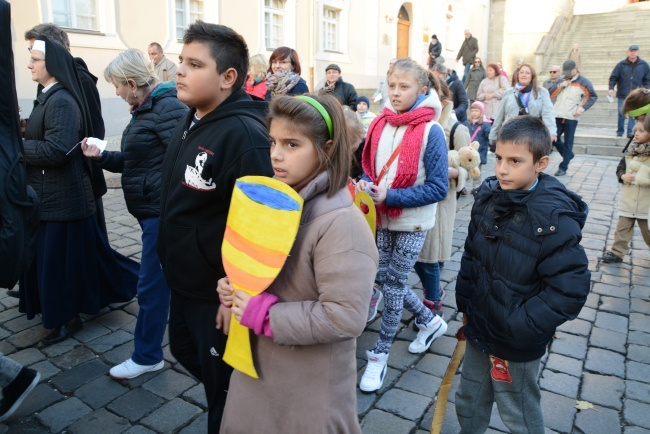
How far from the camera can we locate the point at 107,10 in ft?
36.1

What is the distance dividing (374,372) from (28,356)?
2.36 metres

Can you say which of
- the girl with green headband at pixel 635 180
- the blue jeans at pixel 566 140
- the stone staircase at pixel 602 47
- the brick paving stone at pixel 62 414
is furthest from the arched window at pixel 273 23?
the brick paving stone at pixel 62 414

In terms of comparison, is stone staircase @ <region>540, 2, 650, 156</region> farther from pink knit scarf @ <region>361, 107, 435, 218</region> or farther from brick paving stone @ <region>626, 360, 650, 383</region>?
pink knit scarf @ <region>361, 107, 435, 218</region>

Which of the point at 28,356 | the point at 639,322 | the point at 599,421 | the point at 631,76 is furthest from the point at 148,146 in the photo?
the point at 631,76

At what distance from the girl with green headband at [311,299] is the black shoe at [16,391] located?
1734 millimetres

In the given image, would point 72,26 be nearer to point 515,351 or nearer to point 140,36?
point 140,36

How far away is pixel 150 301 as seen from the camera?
331 cm

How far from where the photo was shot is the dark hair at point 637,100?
4598 millimetres

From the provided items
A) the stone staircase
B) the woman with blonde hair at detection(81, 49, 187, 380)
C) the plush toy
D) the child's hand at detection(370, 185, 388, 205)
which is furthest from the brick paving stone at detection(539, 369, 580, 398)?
the stone staircase

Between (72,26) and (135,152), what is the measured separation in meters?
9.21

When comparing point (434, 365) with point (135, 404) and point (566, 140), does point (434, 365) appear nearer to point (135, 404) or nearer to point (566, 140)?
point (135, 404)

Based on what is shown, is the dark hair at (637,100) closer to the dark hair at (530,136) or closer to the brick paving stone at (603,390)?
the brick paving stone at (603,390)

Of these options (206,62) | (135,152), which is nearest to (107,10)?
(135,152)

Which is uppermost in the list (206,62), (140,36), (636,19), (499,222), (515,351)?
(636,19)
